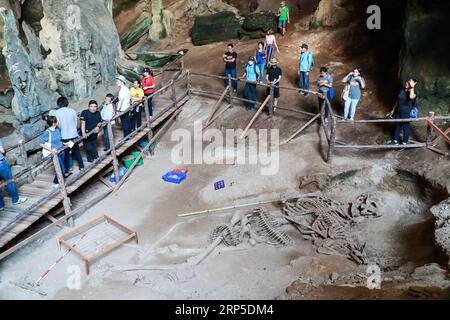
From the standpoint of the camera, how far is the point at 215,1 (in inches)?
877

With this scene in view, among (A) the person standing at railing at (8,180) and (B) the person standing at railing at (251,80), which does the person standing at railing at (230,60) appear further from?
(A) the person standing at railing at (8,180)

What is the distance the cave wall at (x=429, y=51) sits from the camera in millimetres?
11812

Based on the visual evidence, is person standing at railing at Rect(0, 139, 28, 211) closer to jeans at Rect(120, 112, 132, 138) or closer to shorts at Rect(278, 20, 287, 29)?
jeans at Rect(120, 112, 132, 138)

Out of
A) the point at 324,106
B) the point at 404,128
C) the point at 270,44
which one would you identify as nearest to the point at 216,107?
the point at 270,44

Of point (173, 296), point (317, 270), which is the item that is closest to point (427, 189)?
point (317, 270)

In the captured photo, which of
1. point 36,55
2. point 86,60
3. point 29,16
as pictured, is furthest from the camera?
point 29,16

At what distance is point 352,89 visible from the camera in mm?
12719

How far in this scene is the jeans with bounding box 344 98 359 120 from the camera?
12.9m

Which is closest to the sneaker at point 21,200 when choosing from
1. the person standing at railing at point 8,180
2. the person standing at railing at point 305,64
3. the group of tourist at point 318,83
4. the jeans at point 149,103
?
the person standing at railing at point 8,180

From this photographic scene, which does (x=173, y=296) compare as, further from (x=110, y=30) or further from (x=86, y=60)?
(x=110, y=30)

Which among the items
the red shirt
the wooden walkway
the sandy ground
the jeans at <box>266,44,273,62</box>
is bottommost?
the sandy ground

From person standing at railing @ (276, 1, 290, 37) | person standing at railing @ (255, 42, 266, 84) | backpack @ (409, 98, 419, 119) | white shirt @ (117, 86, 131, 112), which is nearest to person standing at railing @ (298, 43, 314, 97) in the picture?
person standing at railing @ (255, 42, 266, 84)

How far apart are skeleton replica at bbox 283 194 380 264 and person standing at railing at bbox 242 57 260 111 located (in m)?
4.77

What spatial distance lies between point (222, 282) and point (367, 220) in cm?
370
